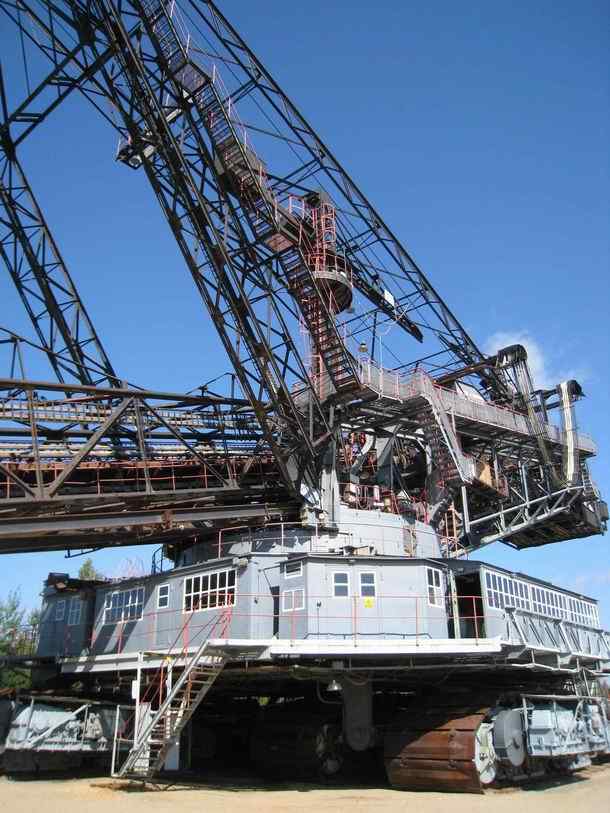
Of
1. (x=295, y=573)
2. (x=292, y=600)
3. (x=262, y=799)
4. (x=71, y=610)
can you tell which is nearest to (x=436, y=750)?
(x=262, y=799)

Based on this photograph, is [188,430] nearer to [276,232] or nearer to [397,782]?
[276,232]

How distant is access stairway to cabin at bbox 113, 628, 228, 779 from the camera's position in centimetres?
2069

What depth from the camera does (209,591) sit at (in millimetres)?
24516

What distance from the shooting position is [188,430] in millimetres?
28547

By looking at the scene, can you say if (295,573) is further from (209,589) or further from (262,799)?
(262,799)

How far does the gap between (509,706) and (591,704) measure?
19.8ft

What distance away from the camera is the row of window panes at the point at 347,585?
77.0 ft

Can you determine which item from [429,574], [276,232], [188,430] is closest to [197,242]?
[276,232]

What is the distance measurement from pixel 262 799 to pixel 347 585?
21.1ft

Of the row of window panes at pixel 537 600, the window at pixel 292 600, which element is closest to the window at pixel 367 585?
Answer: the window at pixel 292 600

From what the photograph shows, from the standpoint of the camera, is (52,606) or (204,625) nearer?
(204,625)

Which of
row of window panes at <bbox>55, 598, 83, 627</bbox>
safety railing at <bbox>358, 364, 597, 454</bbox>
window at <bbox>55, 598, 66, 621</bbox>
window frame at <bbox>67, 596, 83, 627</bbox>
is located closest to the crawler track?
safety railing at <bbox>358, 364, 597, 454</bbox>

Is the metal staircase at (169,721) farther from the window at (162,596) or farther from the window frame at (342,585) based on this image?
the window at (162,596)

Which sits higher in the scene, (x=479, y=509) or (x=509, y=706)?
(x=479, y=509)
